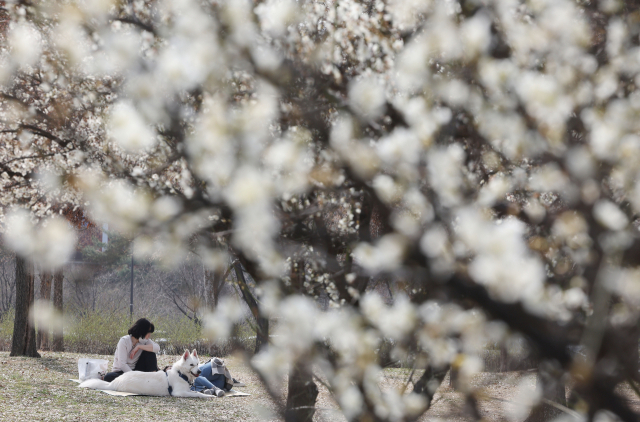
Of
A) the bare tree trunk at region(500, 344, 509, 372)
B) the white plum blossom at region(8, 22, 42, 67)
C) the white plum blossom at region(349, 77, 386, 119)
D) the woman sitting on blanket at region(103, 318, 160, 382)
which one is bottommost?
the woman sitting on blanket at region(103, 318, 160, 382)

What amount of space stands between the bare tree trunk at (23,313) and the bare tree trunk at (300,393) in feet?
40.6

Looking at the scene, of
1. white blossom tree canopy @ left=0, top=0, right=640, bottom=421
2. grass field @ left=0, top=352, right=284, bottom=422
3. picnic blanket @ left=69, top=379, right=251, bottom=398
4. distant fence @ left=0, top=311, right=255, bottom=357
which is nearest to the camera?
white blossom tree canopy @ left=0, top=0, right=640, bottom=421

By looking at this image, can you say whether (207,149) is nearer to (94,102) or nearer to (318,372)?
(318,372)

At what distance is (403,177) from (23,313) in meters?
14.1

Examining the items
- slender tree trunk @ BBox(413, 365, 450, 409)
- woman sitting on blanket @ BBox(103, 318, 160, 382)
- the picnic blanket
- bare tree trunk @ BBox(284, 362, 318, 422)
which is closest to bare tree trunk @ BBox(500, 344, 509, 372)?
slender tree trunk @ BBox(413, 365, 450, 409)

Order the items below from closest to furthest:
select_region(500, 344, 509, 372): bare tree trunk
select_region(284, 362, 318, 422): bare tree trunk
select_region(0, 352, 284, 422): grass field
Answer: select_region(500, 344, 509, 372): bare tree trunk → select_region(284, 362, 318, 422): bare tree trunk → select_region(0, 352, 284, 422): grass field

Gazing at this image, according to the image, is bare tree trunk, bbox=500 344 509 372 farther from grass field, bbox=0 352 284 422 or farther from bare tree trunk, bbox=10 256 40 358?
bare tree trunk, bbox=10 256 40 358

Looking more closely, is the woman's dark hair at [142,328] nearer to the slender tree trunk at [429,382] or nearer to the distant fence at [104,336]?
the distant fence at [104,336]

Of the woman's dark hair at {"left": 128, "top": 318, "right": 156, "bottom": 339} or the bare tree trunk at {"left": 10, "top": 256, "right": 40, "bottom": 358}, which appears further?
the bare tree trunk at {"left": 10, "top": 256, "right": 40, "bottom": 358}

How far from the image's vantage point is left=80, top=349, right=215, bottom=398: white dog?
9.45 m

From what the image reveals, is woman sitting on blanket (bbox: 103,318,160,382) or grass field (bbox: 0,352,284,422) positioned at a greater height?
woman sitting on blanket (bbox: 103,318,160,382)

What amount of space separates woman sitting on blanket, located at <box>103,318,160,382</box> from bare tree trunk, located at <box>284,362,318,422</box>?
7.11 m

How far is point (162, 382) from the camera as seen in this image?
9.62 m

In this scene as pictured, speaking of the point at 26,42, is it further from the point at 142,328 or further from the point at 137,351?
the point at 137,351
